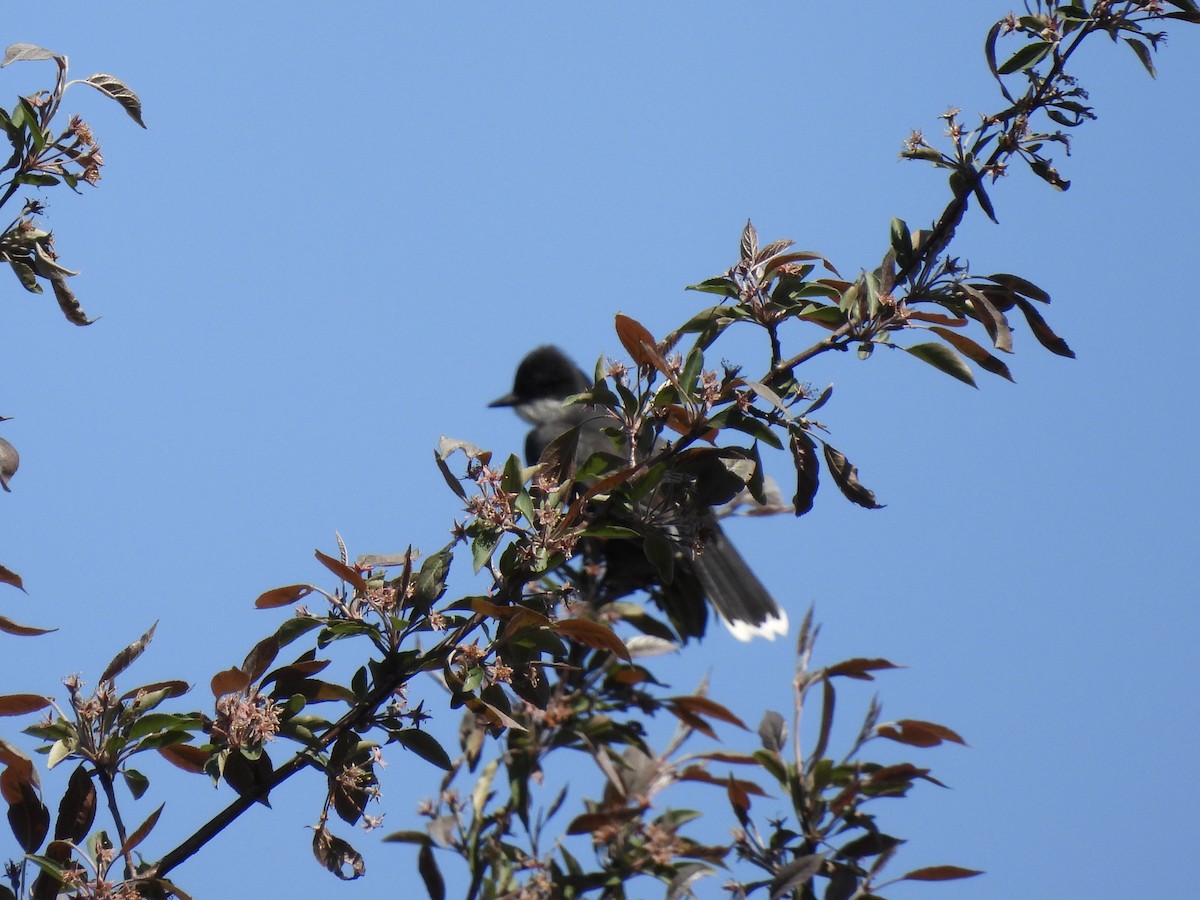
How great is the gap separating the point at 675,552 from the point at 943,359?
545 mm

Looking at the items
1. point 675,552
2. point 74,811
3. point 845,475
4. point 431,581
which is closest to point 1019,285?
point 845,475

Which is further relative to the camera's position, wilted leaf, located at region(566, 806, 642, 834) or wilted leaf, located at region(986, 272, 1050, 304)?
wilted leaf, located at region(566, 806, 642, 834)

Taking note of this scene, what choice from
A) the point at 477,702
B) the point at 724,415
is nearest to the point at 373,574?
the point at 477,702

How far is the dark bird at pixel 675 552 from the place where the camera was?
2855mm

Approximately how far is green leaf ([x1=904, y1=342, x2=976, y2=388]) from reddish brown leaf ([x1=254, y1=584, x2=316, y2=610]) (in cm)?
98

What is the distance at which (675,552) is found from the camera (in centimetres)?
209

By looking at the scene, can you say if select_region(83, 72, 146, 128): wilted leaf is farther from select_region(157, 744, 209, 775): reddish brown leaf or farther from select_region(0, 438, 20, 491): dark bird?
select_region(157, 744, 209, 775): reddish brown leaf

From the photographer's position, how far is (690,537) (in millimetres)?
1908

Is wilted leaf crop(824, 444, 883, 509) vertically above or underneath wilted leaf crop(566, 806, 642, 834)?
above

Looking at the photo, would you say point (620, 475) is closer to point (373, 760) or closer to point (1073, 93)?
point (373, 760)

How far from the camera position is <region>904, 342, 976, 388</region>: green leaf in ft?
6.17

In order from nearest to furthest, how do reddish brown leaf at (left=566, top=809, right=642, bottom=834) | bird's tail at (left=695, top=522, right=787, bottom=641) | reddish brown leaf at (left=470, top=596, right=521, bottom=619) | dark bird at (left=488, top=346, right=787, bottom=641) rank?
reddish brown leaf at (left=470, top=596, right=521, bottom=619), reddish brown leaf at (left=566, top=809, right=642, bottom=834), dark bird at (left=488, top=346, right=787, bottom=641), bird's tail at (left=695, top=522, right=787, bottom=641)

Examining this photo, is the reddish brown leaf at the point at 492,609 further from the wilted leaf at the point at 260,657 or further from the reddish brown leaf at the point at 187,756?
the reddish brown leaf at the point at 187,756

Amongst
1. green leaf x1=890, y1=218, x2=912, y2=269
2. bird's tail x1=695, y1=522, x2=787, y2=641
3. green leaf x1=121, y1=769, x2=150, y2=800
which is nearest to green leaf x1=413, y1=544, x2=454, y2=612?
green leaf x1=121, y1=769, x2=150, y2=800
